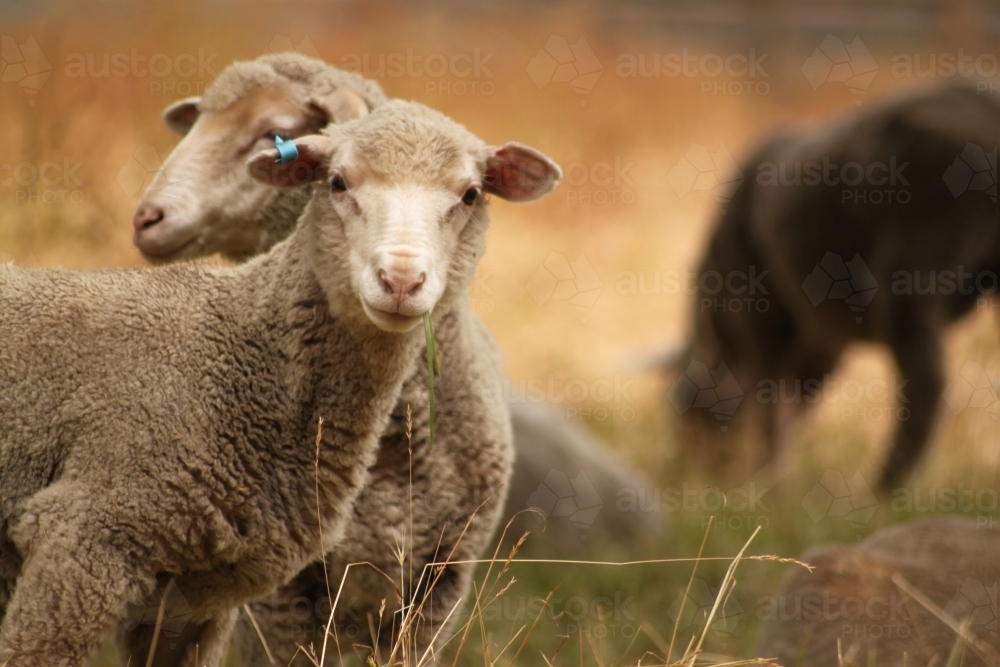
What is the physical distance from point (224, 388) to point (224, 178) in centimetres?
90

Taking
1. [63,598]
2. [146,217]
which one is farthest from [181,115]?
[63,598]

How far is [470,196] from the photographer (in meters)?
3.09

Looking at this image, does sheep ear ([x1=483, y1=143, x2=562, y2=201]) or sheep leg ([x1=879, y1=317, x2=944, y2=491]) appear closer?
sheep ear ([x1=483, y1=143, x2=562, y2=201])

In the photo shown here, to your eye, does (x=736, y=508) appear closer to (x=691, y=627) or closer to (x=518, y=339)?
(x=691, y=627)

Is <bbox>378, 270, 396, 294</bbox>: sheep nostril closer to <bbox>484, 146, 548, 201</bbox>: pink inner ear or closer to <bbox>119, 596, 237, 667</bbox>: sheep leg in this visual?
<bbox>484, 146, 548, 201</bbox>: pink inner ear

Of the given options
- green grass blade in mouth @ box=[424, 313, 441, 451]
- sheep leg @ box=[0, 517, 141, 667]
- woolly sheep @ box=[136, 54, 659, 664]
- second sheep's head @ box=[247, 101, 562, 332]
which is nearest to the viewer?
sheep leg @ box=[0, 517, 141, 667]

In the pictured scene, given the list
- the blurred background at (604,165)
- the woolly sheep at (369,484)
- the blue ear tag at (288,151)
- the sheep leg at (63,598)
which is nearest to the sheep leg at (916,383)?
the blurred background at (604,165)

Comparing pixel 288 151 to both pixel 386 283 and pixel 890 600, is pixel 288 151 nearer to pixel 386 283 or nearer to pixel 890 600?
pixel 386 283

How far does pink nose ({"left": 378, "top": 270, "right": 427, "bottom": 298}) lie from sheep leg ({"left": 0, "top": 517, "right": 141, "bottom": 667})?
0.85m

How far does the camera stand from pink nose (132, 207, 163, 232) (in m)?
3.51

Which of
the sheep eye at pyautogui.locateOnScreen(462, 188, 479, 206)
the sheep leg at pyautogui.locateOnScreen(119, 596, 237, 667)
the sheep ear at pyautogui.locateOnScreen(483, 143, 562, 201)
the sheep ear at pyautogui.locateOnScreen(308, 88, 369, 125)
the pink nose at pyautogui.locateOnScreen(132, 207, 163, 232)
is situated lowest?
the sheep leg at pyautogui.locateOnScreen(119, 596, 237, 667)

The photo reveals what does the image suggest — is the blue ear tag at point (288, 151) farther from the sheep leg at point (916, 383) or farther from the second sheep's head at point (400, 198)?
the sheep leg at point (916, 383)

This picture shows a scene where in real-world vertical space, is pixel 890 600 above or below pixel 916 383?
below

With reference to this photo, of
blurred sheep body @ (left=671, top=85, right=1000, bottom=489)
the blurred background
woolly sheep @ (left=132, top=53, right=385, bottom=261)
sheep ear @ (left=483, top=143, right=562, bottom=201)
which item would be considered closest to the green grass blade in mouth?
sheep ear @ (left=483, top=143, right=562, bottom=201)
